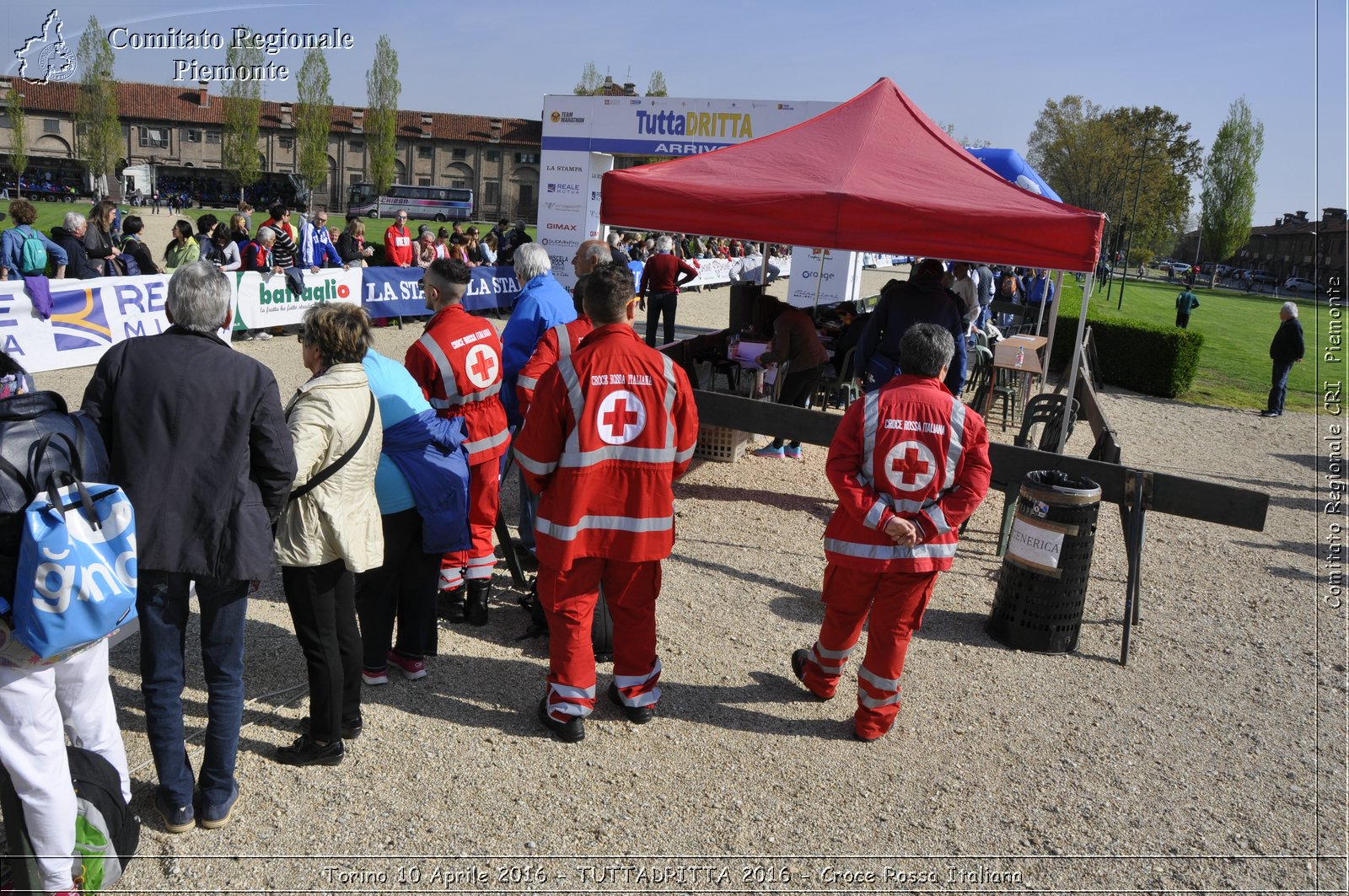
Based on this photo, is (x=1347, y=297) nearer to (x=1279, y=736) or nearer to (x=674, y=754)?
(x=1279, y=736)

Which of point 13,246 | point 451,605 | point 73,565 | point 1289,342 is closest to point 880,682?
point 451,605

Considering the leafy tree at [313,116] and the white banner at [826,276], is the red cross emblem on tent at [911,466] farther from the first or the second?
the leafy tree at [313,116]

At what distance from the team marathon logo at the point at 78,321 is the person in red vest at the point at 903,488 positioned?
952 centimetres

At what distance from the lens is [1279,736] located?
448 cm

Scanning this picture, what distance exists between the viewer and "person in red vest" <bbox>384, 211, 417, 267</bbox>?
52.9 feet

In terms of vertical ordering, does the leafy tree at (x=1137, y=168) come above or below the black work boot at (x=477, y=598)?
above

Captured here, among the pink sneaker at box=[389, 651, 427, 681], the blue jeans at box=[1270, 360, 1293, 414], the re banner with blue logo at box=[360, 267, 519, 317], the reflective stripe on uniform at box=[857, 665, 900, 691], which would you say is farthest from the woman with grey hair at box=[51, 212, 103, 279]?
the blue jeans at box=[1270, 360, 1293, 414]

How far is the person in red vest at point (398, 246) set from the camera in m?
16.1

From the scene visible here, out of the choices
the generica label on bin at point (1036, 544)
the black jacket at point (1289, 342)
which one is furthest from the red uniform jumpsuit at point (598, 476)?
the black jacket at point (1289, 342)

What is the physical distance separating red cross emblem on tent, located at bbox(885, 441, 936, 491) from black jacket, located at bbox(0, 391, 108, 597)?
2.90m

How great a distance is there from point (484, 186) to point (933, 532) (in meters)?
82.2

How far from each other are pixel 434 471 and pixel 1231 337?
29391mm

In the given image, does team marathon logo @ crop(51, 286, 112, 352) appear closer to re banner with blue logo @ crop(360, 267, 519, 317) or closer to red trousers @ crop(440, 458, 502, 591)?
re banner with blue logo @ crop(360, 267, 519, 317)

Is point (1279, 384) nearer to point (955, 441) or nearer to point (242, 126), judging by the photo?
point (955, 441)
